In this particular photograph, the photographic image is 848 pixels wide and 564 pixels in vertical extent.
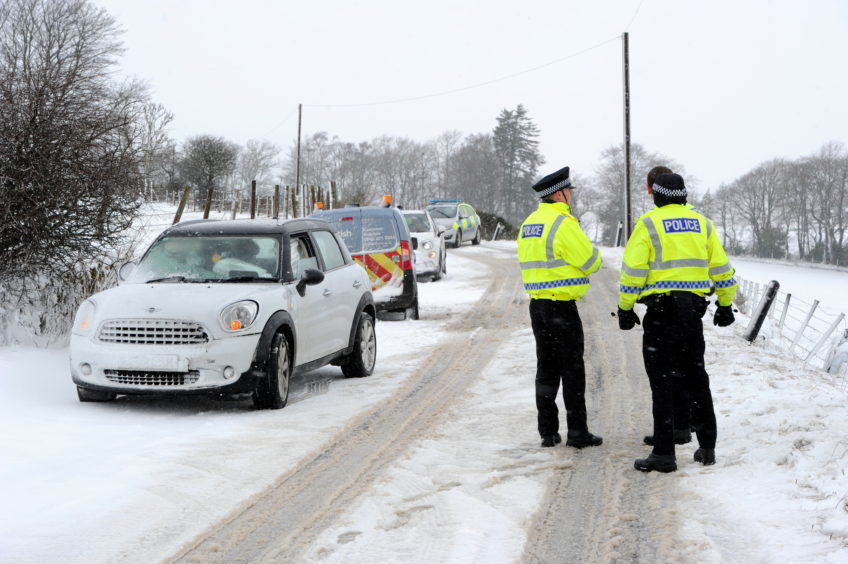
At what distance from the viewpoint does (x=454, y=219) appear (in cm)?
3262

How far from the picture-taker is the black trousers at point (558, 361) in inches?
238

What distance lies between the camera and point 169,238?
8.40 meters

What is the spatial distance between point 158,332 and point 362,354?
2697 millimetres

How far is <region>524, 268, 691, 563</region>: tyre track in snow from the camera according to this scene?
4.20 metres

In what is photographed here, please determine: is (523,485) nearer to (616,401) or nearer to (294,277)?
(616,401)

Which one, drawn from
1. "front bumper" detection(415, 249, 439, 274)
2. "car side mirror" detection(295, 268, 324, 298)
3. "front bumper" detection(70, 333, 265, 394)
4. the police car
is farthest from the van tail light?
the police car

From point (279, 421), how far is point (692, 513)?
3.48 metres

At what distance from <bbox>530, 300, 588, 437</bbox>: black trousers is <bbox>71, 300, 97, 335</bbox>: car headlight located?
12.1 feet

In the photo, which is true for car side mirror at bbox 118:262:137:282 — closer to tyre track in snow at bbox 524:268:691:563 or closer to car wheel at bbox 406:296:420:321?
tyre track in snow at bbox 524:268:691:563

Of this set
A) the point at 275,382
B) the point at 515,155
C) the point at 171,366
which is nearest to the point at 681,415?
the point at 275,382

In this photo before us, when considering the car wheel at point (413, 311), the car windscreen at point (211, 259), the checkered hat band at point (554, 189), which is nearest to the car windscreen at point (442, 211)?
the car wheel at point (413, 311)

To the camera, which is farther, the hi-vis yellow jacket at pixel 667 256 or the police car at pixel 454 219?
the police car at pixel 454 219

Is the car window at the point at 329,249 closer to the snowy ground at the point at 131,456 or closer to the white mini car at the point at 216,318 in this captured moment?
the white mini car at the point at 216,318

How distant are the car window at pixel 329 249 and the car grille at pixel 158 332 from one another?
2.11m
